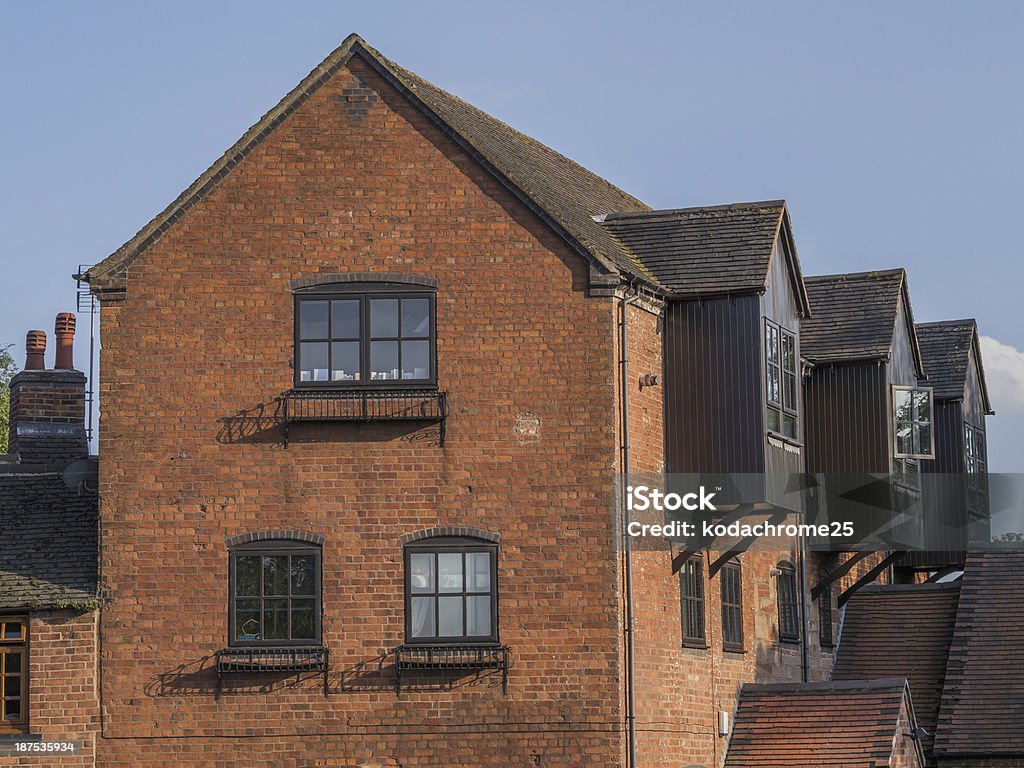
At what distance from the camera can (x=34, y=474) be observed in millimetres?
27047

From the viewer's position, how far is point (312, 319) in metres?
24.6

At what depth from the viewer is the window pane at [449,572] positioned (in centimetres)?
2395

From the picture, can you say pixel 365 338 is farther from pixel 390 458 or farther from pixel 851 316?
pixel 851 316

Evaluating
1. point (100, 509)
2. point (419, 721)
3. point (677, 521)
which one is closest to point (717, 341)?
point (677, 521)

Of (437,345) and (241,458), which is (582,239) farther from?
(241,458)

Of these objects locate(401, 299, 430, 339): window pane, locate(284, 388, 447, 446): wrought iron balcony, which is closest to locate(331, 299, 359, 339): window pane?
locate(401, 299, 430, 339): window pane

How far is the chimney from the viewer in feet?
94.7

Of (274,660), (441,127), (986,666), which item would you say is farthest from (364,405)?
(986,666)

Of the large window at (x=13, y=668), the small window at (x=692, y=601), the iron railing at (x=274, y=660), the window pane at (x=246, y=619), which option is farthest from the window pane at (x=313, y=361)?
the small window at (x=692, y=601)

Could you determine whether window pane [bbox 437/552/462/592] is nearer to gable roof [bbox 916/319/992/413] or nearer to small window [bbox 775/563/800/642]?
small window [bbox 775/563/800/642]

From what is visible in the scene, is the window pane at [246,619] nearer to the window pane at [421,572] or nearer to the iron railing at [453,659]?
the iron railing at [453,659]

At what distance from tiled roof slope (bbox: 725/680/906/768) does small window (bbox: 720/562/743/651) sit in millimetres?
818

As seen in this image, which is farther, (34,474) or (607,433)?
(34,474)

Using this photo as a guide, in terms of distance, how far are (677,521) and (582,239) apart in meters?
4.36
